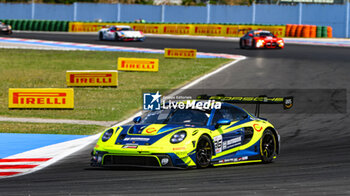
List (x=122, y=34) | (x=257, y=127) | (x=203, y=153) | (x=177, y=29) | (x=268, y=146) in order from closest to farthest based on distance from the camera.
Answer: (x=203, y=153)
(x=257, y=127)
(x=268, y=146)
(x=122, y=34)
(x=177, y=29)

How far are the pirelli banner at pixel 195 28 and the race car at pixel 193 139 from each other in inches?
1833

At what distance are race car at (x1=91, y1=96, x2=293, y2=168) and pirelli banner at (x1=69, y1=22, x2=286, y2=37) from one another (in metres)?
46.6

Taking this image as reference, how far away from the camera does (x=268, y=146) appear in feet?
45.2

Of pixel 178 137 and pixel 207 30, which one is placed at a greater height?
pixel 178 137

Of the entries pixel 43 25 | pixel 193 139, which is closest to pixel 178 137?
pixel 193 139

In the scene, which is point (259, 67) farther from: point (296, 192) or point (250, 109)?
point (296, 192)

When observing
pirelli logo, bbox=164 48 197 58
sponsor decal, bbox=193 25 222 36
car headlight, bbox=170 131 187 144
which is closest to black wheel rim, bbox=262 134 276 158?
car headlight, bbox=170 131 187 144

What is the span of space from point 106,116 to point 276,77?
10.2 metres

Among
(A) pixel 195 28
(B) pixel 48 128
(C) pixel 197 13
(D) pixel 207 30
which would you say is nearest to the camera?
(B) pixel 48 128

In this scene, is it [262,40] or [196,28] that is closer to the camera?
[262,40]

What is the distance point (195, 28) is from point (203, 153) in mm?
52883

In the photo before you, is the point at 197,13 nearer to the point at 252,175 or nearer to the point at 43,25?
the point at 43,25

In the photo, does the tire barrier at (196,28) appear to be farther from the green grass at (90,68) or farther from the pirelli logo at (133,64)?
the pirelli logo at (133,64)

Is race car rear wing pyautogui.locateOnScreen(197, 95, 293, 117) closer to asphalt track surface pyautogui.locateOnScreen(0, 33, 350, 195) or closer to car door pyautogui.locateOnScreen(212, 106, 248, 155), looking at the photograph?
car door pyautogui.locateOnScreen(212, 106, 248, 155)
